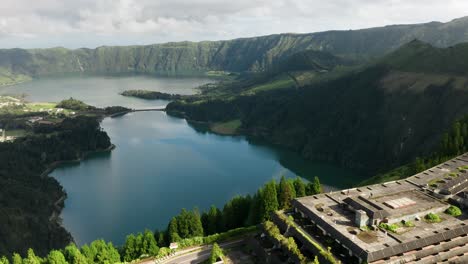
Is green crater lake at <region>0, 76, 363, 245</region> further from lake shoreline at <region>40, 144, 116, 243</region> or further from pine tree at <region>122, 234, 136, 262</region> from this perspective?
pine tree at <region>122, 234, 136, 262</region>

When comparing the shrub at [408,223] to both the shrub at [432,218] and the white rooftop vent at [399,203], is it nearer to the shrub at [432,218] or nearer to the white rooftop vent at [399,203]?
the white rooftop vent at [399,203]

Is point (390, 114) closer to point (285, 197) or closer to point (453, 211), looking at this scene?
point (285, 197)

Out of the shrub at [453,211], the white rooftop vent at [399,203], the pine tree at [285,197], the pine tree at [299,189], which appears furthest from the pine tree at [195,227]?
the shrub at [453,211]

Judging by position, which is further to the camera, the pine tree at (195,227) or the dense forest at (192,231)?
the pine tree at (195,227)

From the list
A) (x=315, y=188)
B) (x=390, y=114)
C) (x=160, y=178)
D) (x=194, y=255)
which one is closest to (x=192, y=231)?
(x=194, y=255)

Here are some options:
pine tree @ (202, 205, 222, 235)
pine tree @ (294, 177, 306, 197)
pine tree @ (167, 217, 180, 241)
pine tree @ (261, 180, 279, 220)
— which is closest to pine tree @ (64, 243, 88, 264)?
pine tree @ (167, 217, 180, 241)

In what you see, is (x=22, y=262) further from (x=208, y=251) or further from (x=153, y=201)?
(x=153, y=201)
